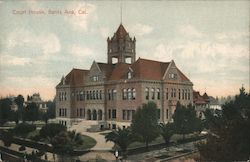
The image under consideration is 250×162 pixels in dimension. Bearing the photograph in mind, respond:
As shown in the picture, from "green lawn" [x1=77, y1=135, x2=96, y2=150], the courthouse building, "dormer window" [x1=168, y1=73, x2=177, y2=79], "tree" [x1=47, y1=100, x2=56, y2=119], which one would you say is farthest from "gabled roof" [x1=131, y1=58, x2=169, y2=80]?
"tree" [x1=47, y1=100, x2=56, y2=119]

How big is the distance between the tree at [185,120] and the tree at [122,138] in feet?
5.57

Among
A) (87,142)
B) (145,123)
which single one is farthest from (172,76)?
(87,142)

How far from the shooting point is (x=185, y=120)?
37.0ft

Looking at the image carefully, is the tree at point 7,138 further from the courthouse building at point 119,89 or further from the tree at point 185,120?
the tree at point 185,120

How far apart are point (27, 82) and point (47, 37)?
4.72ft

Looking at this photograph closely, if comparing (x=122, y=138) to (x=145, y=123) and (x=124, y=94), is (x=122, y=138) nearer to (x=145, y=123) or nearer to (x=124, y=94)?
(x=145, y=123)

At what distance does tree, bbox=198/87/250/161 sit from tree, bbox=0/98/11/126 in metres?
5.64

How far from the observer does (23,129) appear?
1102cm

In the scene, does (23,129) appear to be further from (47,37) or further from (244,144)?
(244,144)

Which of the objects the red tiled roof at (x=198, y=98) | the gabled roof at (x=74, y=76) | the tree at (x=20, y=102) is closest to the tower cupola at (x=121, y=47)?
the gabled roof at (x=74, y=76)

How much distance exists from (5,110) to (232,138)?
6.62m

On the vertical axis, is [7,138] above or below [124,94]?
below

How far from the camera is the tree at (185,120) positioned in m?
11.4

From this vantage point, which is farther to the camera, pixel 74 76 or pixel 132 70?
pixel 132 70
